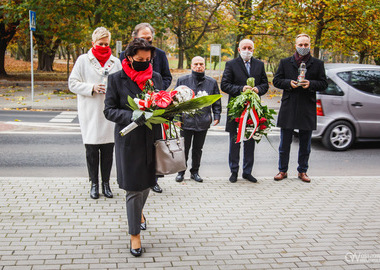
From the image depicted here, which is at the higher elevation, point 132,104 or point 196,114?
point 132,104

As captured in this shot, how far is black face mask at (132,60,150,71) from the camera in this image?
4.17m

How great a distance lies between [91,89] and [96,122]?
0.45 meters

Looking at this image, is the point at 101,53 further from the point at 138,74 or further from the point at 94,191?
the point at 94,191

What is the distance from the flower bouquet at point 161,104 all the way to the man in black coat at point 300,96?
3.14 meters

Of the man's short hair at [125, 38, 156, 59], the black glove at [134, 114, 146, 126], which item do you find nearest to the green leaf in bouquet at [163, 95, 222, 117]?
the black glove at [134, 114, 146, 126]

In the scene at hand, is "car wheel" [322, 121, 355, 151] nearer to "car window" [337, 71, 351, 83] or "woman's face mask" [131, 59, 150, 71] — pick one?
"car window" [337, 71, 351, 83]

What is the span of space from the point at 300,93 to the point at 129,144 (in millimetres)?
3779

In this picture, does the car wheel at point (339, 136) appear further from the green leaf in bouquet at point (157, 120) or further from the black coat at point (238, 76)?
the green leaf in bouquet at point (157, 120)

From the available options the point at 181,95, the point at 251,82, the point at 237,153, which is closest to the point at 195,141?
the point at 237,153

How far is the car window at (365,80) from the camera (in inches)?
382

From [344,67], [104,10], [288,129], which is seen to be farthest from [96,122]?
[104,10]

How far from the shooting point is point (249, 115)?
261 inches

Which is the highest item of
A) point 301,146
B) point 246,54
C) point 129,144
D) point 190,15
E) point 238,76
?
point 190,15

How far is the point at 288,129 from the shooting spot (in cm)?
710
